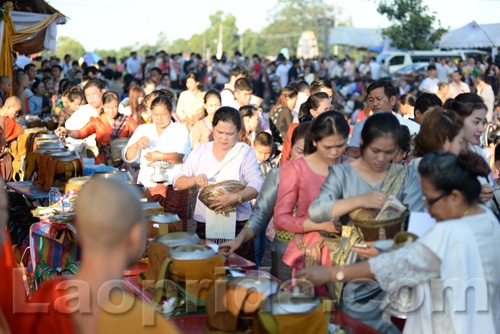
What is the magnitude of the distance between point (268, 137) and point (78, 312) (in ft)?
16.8

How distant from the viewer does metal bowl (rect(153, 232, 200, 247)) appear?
307 centimetres

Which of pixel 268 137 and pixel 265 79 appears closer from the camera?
pixel 268 137

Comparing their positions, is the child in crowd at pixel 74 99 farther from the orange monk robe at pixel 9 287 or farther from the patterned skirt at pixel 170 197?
the orange monk robe at pixel 9 287

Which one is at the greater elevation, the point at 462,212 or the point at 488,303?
Result: the point at 462,212

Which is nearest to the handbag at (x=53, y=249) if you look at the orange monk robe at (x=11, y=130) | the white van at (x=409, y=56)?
the orange monk robe at (x=11, y=130)

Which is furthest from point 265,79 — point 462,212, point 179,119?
point 462,212

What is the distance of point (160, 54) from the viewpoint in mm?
20500

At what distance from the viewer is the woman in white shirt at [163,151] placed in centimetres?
547

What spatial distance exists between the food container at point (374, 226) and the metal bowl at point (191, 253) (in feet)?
2.22

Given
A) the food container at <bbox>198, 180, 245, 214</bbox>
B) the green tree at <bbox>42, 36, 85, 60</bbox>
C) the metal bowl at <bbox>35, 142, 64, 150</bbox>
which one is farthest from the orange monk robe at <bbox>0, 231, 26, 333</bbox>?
the green tree at <bbox>42, 36, 85, 60</bbox>

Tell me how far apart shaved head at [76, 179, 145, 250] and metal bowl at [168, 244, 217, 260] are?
111 cm

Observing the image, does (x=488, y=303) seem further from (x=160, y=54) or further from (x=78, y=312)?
(x=160, y=54)

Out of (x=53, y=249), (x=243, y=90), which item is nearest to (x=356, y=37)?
(x=243, y=90)

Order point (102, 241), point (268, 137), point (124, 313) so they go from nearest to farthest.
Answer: point (102, 241) → point (124, 313) → point (268, 137)
